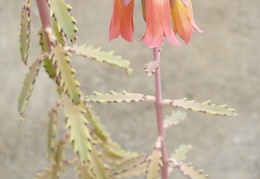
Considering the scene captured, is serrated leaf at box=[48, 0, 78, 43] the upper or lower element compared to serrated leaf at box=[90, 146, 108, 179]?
upper

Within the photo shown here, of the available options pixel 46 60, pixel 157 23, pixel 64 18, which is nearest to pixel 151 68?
pixel 157 23

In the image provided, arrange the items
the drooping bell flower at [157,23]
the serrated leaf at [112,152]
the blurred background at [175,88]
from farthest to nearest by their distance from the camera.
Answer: the blurred background at [175,88]
the serrated leaf at [112,152]
the drooping bell flower at [157,23]

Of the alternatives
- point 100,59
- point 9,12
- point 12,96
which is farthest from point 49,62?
point 9,12

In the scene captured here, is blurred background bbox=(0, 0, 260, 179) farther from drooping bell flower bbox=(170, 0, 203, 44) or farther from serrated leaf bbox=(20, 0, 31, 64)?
drooping bell flower bbox=(170, 0, 203, 44)

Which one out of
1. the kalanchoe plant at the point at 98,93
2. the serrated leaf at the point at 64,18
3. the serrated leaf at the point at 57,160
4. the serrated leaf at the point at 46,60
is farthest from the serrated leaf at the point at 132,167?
the serrated leaf at the point at 64,18

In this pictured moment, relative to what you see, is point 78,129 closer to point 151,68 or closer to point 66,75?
point 66,75

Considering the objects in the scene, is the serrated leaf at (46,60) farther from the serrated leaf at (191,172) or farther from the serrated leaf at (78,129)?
the serrated leaf at (191,172)

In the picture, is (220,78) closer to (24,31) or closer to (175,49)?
(175,49)

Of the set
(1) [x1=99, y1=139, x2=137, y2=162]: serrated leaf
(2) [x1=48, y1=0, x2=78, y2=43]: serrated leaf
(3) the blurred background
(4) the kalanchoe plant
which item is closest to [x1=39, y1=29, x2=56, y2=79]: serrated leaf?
(4) the kalanchoe plant
